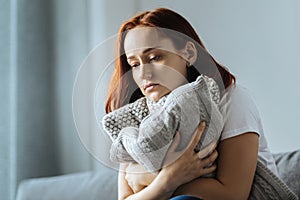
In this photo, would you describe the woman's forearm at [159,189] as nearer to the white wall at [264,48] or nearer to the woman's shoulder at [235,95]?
the woman's shoulder at [235,95]

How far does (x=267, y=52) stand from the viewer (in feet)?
5.68

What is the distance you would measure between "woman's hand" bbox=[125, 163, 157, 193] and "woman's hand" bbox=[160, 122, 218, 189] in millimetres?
43

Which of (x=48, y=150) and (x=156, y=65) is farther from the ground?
(x=156, y=65)

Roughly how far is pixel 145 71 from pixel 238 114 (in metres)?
0.26

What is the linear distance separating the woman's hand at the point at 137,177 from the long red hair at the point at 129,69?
0.13 meters

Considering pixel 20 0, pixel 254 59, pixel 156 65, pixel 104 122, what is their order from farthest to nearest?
1. pixel 20 0
2. pixel 254 59
3. pixel 104 122
4. pixel 156 65

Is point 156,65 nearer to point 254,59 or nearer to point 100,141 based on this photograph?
point 100,141

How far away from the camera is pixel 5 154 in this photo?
6.11 feet

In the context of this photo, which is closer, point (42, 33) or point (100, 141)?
point (100, 141)

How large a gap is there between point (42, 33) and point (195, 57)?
1.09m

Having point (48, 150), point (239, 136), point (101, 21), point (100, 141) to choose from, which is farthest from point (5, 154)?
point (239, 136)

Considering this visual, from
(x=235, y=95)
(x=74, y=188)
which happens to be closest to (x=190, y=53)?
(x=235, y=95)

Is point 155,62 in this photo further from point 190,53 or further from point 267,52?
point 267,52

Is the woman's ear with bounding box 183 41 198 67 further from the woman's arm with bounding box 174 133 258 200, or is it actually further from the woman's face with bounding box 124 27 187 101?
the woman's arm with bounding box 174 133 258 200
